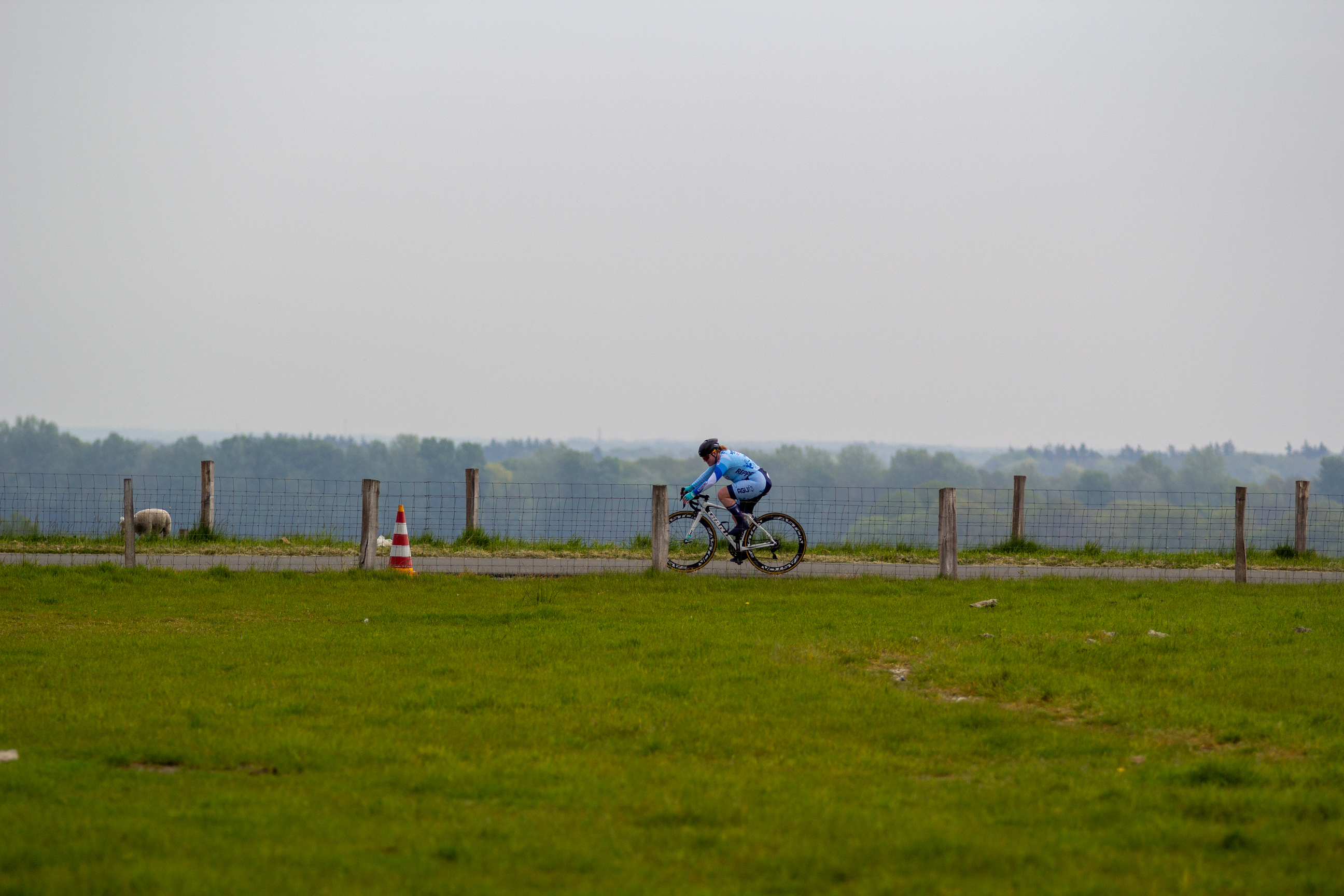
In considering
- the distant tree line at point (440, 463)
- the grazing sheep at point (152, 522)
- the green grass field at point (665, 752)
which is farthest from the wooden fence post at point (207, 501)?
the distant tree line at point (440, 463)

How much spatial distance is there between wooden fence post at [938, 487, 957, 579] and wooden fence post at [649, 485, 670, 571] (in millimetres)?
3722

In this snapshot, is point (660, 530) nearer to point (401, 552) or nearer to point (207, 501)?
point (401, 552)

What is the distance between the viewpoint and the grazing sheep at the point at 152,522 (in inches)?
936

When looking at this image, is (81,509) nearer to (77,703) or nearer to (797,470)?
(77,703)

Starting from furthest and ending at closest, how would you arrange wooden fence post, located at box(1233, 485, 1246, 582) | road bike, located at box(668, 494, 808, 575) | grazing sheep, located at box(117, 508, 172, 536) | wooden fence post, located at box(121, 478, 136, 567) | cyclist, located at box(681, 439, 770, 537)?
grazing sheep, located at box(117, 508, 172, 536)
road bike, located at box(668, 494, 808, 575)
cyclist, located at box(681, 439, 770, 537)
wooden fence post, located at box(1233, 485, 1246, 582)
wooden fence post, located at box(121, 478, 136, 567)

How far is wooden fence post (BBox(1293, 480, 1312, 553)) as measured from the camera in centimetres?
2273

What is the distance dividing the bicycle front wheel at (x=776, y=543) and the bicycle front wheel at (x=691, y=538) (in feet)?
1.74

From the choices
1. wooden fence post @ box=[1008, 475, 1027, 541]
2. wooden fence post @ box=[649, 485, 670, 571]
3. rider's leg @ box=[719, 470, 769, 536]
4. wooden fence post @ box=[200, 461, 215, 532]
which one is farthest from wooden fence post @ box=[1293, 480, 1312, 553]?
wooden fence post @ box=[200, 461, 215, 532]

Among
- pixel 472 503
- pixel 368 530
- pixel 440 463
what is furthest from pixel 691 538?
pixel 440 463

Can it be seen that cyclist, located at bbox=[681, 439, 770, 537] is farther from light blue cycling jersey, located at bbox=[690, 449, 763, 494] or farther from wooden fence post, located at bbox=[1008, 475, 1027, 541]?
wooden fence post, located at bbox=[1008, 475, 1027, 541]

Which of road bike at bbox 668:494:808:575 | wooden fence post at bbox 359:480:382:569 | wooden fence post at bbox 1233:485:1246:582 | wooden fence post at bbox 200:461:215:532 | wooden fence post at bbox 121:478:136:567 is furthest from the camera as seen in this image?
wooden fence post at bbox 200:461:215:532

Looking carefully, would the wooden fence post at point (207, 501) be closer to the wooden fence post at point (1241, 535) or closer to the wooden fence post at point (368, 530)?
the wooden fence post at point (368, 530)

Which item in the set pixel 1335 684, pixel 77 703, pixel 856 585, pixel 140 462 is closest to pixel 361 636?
pixel 77 703

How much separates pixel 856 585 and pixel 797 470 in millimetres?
150031
